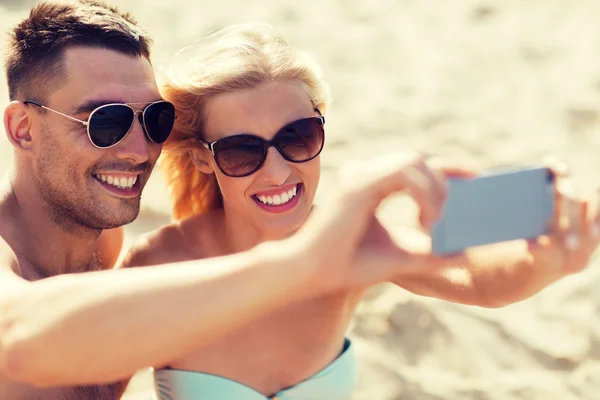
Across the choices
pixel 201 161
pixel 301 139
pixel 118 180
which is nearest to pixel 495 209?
pixel 301 139

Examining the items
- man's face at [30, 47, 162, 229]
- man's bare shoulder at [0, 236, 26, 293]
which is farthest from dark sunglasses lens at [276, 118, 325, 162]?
man's bare shoulder at [0, 236, 26, 293]

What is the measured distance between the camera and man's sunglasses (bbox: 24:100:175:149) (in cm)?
224

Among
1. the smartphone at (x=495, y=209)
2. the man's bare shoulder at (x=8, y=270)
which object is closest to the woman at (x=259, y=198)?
the man's bare shoulder at (x=8, y=270)

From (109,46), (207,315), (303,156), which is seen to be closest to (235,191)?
(303,156)

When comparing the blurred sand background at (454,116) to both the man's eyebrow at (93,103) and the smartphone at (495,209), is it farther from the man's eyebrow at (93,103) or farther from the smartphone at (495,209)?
the smartphone at (495,209)

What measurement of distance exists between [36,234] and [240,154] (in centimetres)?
76

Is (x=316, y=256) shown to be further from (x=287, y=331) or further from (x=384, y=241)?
(x=287, y=331)

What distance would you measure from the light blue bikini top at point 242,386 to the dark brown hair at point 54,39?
976 mm

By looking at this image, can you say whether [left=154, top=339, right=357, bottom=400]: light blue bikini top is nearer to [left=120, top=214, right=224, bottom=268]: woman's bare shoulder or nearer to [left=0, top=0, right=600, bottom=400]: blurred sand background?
[left=120, top=214, right=224, bottom=268]: woman's bare shoulder

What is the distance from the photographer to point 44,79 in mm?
2342

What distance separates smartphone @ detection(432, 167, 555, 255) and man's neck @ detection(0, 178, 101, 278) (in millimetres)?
1546

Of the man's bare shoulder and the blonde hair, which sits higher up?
the blonde hair

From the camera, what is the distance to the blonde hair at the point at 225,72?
2.19 metres

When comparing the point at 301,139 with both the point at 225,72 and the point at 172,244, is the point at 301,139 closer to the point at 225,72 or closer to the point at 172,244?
the point at 225,72
